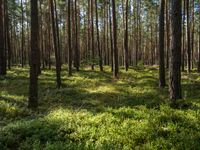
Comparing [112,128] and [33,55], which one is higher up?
[33,55]

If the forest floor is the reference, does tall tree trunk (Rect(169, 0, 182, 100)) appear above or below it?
above

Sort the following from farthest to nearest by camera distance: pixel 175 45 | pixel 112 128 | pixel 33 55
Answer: pixel 33 55 → pixel 175 45 → pixel 112 128

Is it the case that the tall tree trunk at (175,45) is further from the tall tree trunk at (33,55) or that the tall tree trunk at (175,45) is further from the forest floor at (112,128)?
the tall tree trunk at (33,55)

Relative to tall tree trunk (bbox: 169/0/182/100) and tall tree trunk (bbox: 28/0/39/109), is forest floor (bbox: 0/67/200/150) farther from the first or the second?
tall tree trunk (bbox: 169/0/182/100)

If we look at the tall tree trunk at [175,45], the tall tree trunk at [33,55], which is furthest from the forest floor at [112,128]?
the tall tree trunk at [175,45]

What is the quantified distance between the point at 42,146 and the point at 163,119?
358 centimetres

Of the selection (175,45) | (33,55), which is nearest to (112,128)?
(175,45)

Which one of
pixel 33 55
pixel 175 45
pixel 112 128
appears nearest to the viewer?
pixel 112 128

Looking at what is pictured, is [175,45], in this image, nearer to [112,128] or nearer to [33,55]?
[112,128]

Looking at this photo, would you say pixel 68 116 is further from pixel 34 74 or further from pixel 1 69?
pixel 1 69

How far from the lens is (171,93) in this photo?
11.1 metres

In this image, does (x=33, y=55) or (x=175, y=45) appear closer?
(x=175, y=45)

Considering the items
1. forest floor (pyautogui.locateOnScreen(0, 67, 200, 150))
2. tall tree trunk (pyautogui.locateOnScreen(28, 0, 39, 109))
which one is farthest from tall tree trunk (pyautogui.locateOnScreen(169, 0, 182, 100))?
tall tree trunk (pyautogui.locateOnScreen(28, 0, 39, 109))

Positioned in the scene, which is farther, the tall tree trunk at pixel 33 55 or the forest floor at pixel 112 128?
the tall tree trunk at pixel 33 55
